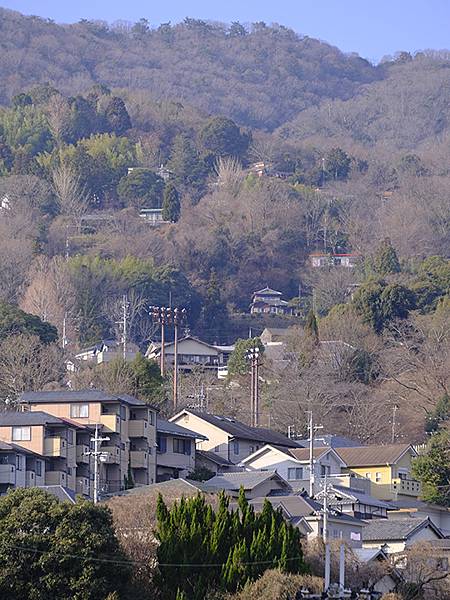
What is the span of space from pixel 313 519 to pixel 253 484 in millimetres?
4377

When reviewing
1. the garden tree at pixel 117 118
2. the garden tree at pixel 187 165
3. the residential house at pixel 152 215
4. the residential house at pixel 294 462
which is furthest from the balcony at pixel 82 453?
the garden tree at pixel 117 118

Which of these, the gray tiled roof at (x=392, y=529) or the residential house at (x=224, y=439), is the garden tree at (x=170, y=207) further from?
the gray tiled roof at (x=392, y=529)

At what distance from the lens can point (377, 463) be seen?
52312mm

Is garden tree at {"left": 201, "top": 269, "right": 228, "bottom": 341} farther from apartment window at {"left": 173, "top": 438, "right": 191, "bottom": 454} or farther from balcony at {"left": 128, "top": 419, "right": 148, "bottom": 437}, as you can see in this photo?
balcony at {"left": 128, "top": 419, "right": 148, "bottom": 437}

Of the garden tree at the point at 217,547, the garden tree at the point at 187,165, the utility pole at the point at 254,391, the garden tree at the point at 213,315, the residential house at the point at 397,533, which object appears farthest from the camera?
the garden tree at the point at 187,165

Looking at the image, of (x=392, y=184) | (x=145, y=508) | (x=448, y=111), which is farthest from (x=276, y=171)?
(x=145, y=508)

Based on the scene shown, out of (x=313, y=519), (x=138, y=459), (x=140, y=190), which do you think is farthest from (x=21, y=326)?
(x=140, y=190)

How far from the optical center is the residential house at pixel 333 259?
9819 centimetres

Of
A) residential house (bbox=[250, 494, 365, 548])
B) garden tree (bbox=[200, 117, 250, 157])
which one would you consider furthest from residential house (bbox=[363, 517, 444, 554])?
garden tree (bbox=[200, 117, 250, 157])

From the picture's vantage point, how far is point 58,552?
101 ft

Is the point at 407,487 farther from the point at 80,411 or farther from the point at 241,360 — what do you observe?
the point at 241,360

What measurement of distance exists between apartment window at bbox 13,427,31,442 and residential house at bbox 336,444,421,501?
39.8ft

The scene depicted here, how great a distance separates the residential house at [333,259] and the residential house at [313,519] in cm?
5585

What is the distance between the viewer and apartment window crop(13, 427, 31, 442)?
4425 centimetres
